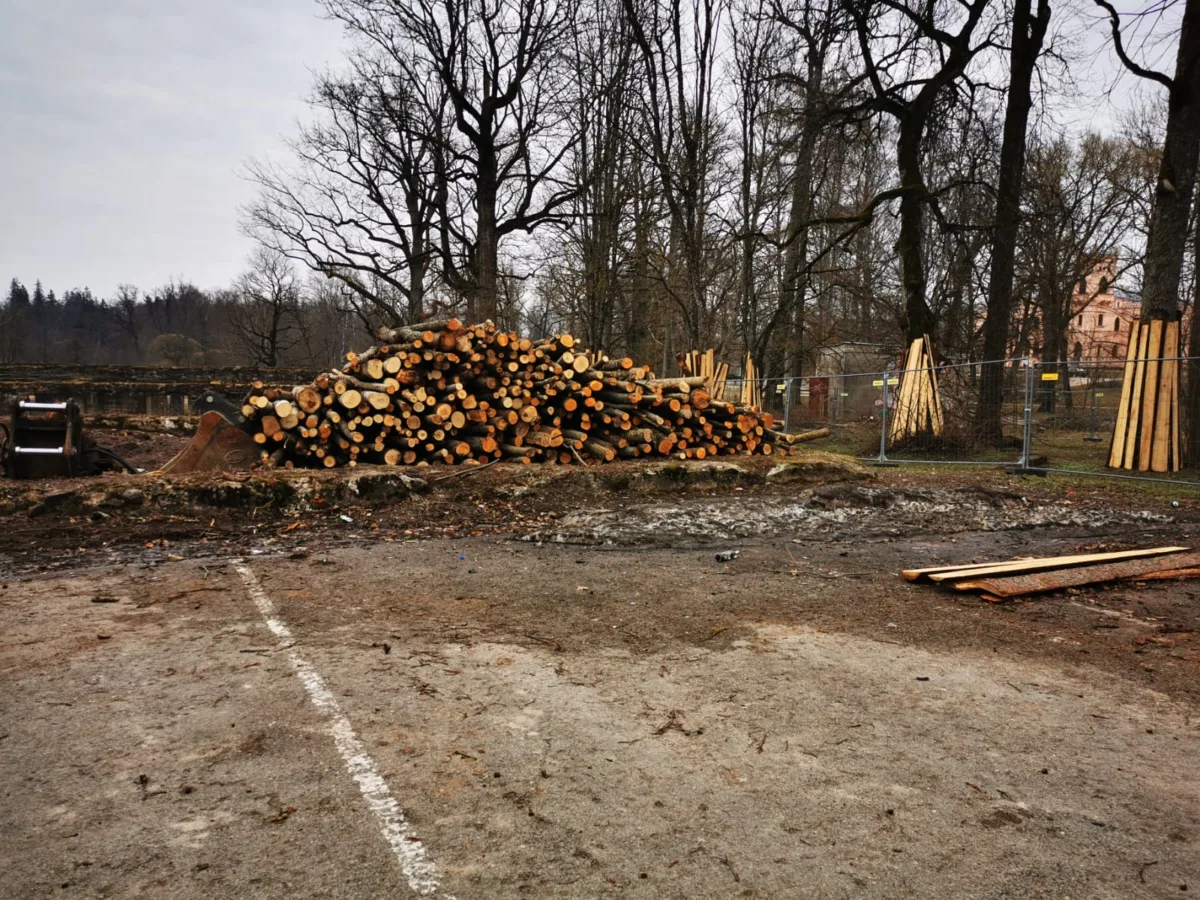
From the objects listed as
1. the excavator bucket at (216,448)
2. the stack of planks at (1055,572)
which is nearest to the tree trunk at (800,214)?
the stack of planks at (1055,572)

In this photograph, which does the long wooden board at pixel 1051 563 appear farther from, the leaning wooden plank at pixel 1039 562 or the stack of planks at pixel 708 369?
the stack of planks at pixel 708 369

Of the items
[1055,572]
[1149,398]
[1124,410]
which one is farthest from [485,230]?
[1055,572]

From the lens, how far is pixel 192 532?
731 centimetres

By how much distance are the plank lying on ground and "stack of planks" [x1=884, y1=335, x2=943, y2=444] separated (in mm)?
8331

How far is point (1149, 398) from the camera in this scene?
440 inches

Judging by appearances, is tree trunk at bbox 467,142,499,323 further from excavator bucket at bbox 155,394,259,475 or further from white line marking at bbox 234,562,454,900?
white line marking at bbox 234,562,454,900

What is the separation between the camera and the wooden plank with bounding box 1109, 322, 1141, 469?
11.5 metres

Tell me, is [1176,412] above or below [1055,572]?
above

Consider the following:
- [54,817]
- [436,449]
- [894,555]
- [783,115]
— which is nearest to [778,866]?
[54,817]

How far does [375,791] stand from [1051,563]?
5667 millimetres

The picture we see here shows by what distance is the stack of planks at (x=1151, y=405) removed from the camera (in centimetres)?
1110

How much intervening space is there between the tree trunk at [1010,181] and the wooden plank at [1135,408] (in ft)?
9.52

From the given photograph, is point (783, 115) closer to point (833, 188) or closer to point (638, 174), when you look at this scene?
point (638, 174)

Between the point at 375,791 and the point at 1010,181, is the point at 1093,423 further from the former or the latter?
the point at 375,791
